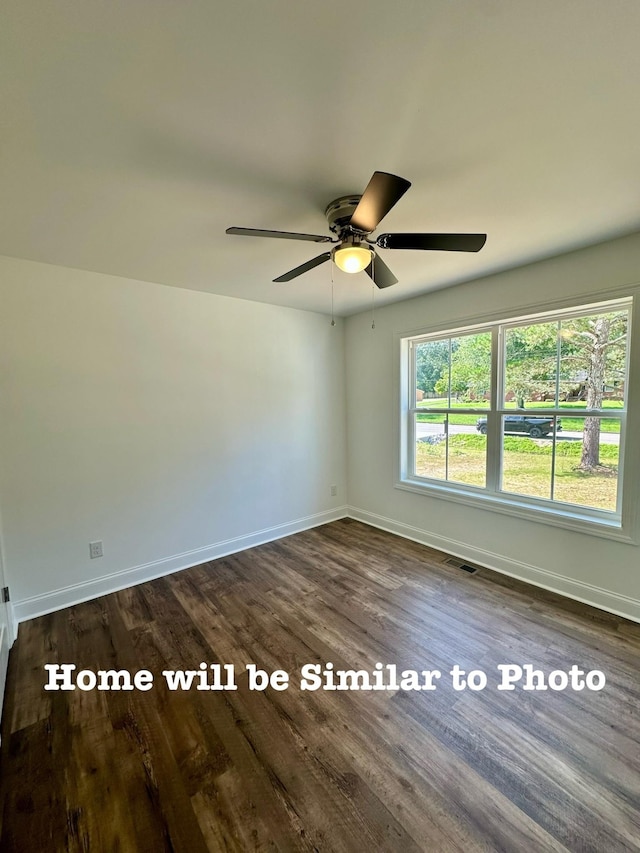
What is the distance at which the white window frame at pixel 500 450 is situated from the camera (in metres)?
2.31

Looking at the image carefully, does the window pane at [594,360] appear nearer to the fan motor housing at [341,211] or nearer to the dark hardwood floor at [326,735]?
the dark hardwood floor at [326,735]

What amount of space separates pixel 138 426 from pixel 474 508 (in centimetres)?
294

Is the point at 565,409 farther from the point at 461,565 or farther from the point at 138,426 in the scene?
the point at 138,426

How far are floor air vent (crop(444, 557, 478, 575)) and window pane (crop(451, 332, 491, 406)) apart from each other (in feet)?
4.63

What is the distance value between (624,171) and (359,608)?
278 cm

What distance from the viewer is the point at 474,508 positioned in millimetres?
3113

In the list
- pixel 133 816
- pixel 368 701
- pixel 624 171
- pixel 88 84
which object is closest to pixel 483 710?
pixel 368 701

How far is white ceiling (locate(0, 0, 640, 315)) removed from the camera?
3.06 ft

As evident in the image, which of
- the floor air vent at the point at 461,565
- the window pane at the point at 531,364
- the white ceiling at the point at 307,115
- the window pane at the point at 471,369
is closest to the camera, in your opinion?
the white ceiling at the point at 307,115

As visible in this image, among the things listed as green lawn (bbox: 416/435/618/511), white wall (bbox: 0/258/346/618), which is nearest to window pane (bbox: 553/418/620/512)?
green lawn (bbox: 416/435/618/511)

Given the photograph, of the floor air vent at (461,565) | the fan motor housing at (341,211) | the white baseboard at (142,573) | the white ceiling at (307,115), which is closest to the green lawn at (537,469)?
the floor air vent at (461,565)

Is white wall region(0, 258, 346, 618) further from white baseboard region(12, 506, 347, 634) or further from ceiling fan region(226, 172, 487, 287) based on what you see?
ceiling fan region(226, 172, 487, 287)

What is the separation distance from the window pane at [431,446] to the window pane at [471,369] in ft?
1.01

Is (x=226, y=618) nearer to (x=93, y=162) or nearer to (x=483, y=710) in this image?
(x=483, y=710)
